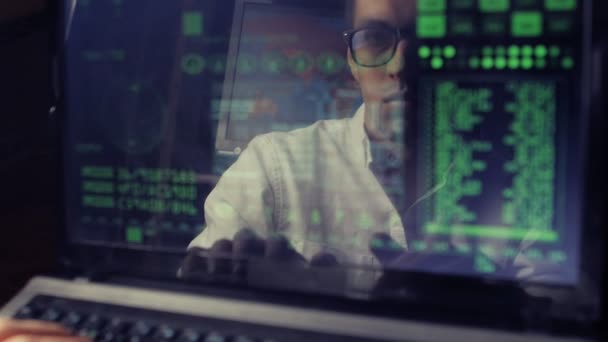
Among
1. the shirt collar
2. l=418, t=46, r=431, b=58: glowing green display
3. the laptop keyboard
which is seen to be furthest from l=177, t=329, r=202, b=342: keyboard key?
l=418, t=46, r=431, b=58: glowing green display

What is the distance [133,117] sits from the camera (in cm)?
66

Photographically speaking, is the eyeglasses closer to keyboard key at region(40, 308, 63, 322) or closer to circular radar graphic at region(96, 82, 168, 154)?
circular radar graphic at region(96, 82, 168, 154)

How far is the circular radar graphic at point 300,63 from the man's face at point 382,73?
4 centimetres

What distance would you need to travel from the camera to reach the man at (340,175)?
59cm

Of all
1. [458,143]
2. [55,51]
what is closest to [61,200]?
[55,51]

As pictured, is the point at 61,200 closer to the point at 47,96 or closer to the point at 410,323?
the point at 47,96

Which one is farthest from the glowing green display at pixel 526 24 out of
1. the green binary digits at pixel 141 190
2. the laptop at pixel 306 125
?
the green binary digits at pixel 141 190

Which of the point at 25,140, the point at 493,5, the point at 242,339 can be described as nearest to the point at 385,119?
the point at 493,5

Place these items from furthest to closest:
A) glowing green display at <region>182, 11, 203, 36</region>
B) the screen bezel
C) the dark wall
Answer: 1. the dark wall
2. glowing green display at <region>182, 11, 203, 36</region>
3. the screen bezel

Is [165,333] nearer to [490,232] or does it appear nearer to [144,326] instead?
[144,326]

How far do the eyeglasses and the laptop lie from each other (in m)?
0.01

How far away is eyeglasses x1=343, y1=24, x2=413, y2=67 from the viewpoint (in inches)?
23.1

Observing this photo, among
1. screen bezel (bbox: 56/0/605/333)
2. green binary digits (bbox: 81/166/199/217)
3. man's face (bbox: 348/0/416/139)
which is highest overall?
man's face (bbox: 348/0/416/139)

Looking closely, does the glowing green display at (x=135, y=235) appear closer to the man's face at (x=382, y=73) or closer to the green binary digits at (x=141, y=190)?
the green binary digits at (x=141, y=190)
